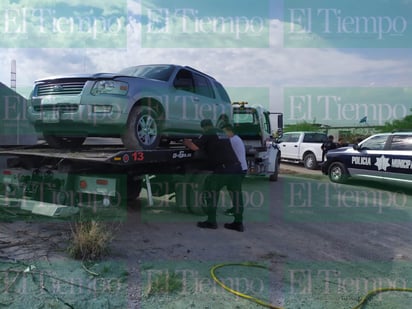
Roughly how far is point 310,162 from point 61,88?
1305cm

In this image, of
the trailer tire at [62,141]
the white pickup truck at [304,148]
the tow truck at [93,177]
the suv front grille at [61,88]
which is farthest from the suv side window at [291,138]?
the suv front grille at [61,88]

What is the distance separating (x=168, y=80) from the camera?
665 cm

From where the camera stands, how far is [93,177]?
5.39 m

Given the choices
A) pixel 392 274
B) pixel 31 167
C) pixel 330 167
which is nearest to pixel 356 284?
pixel 392 274

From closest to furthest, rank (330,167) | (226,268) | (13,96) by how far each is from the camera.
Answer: (226,268)
(13,96)
(330,167)

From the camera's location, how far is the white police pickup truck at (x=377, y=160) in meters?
9.91

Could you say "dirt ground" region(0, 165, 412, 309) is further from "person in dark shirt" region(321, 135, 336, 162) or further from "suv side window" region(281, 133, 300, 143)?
"suv side window" region(281, 133, 300, 143)

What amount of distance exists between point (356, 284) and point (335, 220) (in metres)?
3.00

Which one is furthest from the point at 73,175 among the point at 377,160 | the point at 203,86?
the point at 377,160

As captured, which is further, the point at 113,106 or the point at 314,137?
the point at 314,137

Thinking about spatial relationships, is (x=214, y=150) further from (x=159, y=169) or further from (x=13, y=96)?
(x=13, y=96)

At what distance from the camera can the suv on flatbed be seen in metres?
5.39

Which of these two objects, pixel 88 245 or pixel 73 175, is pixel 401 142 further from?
pixel 88 245

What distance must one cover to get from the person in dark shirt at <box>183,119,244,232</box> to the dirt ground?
0.21 meters
